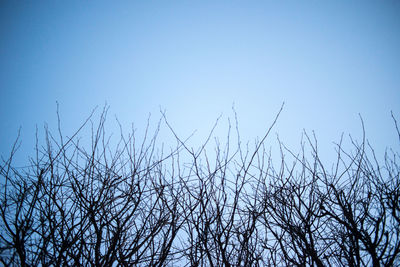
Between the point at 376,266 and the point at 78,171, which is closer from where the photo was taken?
the point at 376,266

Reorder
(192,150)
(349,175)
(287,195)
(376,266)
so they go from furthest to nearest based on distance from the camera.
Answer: (349,175) < (287,195) < (192,150) < (376,266)

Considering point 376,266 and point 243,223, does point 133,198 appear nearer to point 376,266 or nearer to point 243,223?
point 243,223

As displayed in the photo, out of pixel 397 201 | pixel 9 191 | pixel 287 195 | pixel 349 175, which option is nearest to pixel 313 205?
pixel 287 195

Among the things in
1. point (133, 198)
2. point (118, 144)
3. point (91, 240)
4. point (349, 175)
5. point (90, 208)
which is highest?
point (118, 144)

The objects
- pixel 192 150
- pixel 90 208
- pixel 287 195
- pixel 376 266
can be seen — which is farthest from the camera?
pixel 287 195

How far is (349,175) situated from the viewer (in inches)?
121

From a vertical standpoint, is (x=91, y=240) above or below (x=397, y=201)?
below

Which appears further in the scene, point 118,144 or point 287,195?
point 118,144

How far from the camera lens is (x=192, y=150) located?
2.70 m

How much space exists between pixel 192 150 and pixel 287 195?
1415mm

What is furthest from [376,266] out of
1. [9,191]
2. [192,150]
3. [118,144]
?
[9,191]

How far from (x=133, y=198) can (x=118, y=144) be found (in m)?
0.94

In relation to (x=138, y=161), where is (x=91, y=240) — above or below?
below

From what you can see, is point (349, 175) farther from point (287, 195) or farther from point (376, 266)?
point (376, 266)
